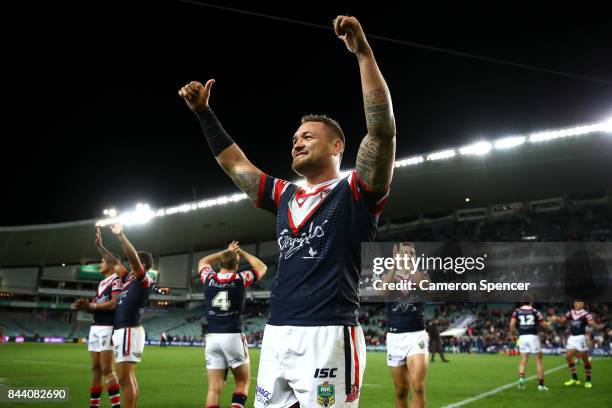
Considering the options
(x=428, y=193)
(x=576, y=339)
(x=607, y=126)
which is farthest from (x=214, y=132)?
(x=428, y=193)

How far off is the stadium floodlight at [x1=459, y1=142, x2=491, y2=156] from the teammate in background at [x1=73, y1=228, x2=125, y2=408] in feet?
107

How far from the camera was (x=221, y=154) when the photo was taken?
11.1 feet

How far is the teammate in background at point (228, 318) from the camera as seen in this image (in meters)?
7.65

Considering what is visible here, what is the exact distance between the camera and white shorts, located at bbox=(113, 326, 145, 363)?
792 cm

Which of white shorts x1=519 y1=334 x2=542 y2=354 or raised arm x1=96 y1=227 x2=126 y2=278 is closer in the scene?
raised arm x1=96 y1=227 x2=126 y2=278

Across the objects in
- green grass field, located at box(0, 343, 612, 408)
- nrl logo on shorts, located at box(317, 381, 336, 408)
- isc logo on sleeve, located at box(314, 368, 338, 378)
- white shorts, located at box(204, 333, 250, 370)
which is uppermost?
isc logo on sleeve, located at box(314, 368, 338, 378)

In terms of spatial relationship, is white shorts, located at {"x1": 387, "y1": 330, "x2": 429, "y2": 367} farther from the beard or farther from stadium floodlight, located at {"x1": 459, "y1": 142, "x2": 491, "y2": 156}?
stadium floodlight, located at {"x1": 459, "y1": 142, "x2": 491, "y2": 156}

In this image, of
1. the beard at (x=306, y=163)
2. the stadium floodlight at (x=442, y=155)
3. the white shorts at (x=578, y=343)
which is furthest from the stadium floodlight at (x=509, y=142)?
the beard at (x=306, y=163)

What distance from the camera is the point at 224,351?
25.2 feet

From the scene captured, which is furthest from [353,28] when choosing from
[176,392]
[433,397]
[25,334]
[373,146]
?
[25,334]

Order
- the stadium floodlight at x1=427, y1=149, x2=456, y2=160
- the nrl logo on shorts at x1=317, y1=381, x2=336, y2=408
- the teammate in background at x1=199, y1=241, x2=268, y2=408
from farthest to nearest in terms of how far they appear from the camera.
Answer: the stadium floodlight at x1=427, y1=149, x2=456, y2=160 → the teammate in background at x1=199, y1=241, x2=268, y2=408 → the nrl logo on shorts at x1=317, y1=381, x2=336, y2=408

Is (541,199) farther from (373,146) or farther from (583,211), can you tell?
(373,146)

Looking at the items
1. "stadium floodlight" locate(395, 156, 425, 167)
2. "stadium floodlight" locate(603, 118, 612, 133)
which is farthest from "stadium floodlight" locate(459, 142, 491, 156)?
"stadium floodlight" locate(603, 118, 612, 133)

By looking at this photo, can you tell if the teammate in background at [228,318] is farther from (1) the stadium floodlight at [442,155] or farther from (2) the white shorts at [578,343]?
(1) the stadium floodlight at [442,155]
